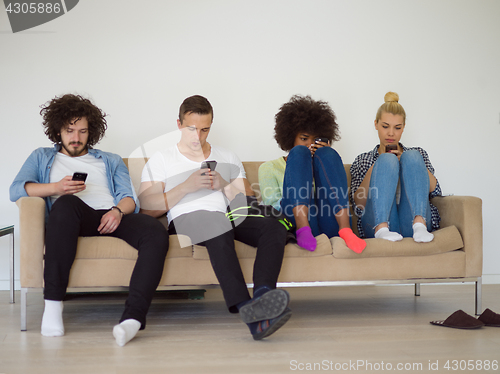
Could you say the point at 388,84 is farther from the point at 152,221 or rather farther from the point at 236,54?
the point at 152,221

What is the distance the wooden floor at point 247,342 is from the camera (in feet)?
4.83

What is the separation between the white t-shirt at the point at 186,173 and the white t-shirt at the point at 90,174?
0.21 metres

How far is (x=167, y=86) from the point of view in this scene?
315 cm

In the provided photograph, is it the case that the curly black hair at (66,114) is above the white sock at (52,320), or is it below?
above

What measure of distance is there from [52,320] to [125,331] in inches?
14.9

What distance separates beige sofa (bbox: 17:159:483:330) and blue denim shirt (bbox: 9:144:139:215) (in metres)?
0.16

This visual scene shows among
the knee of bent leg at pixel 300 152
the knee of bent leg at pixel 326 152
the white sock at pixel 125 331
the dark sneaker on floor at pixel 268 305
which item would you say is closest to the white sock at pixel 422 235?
the knee of bent leg at pixel 326 152

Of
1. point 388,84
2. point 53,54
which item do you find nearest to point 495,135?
point 388,84

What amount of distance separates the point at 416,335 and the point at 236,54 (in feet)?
7.40

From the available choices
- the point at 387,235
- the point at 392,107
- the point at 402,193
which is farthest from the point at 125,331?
the point at 392,107

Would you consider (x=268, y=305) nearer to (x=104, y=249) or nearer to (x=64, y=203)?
(x=104, y=249)

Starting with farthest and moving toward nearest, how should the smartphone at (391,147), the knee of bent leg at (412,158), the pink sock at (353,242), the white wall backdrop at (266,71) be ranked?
the white wall backdrop at (266,71)
the smartphone at (391,147)
the knee of bent leg at (412,158)
the pink sock at (353,242)

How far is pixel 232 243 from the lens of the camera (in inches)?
75.9

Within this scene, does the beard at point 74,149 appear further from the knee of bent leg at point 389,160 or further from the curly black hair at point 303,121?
the knee of bent leg at point 389,160
